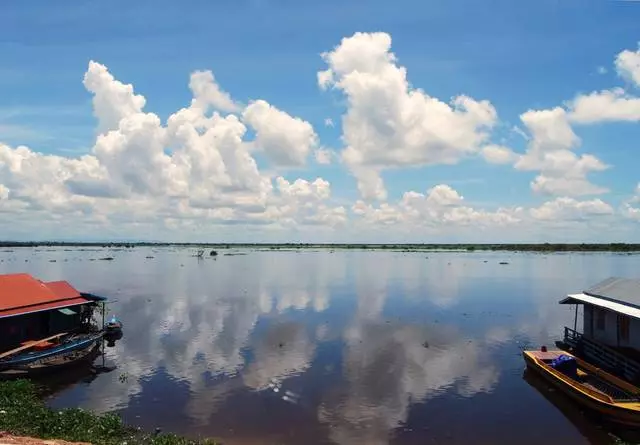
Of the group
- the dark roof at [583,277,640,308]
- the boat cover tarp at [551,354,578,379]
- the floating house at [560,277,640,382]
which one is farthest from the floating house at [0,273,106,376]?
the dark roof at [583,277,640,308]

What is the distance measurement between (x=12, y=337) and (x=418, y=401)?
2942 cm

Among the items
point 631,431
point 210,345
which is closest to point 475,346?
point 631,431

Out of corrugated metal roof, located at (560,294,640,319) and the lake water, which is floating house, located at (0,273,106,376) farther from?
corrugated metal roof, located at (560,294,640,319)

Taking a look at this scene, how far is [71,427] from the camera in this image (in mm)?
21984

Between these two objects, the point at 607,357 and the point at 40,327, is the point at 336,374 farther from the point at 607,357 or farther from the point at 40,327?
the point at 40,327

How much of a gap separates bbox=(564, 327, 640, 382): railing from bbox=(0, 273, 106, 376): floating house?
3636 cm

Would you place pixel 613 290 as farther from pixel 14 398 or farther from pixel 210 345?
pixel 14 398

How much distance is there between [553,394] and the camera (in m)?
30.5

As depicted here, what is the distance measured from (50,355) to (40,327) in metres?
5.85

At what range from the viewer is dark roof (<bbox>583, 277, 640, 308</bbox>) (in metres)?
31.1

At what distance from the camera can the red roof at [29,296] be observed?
3650cm

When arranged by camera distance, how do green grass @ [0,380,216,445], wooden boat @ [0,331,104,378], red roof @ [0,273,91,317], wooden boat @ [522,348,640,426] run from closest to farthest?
green grass @ [0,380,216,445], wooden boat @ [522,348,640,426], wooden boat @ [0,331,104,378], red roof @ [0,273,91,317]

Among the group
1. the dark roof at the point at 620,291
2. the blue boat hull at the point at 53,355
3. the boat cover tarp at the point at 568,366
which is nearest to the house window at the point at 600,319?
the dark roof at the point at 620,291

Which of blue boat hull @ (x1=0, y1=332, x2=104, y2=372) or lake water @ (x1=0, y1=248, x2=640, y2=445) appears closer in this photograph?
lake water @ (x1=0, y1=248, x2=640, y2=445)
